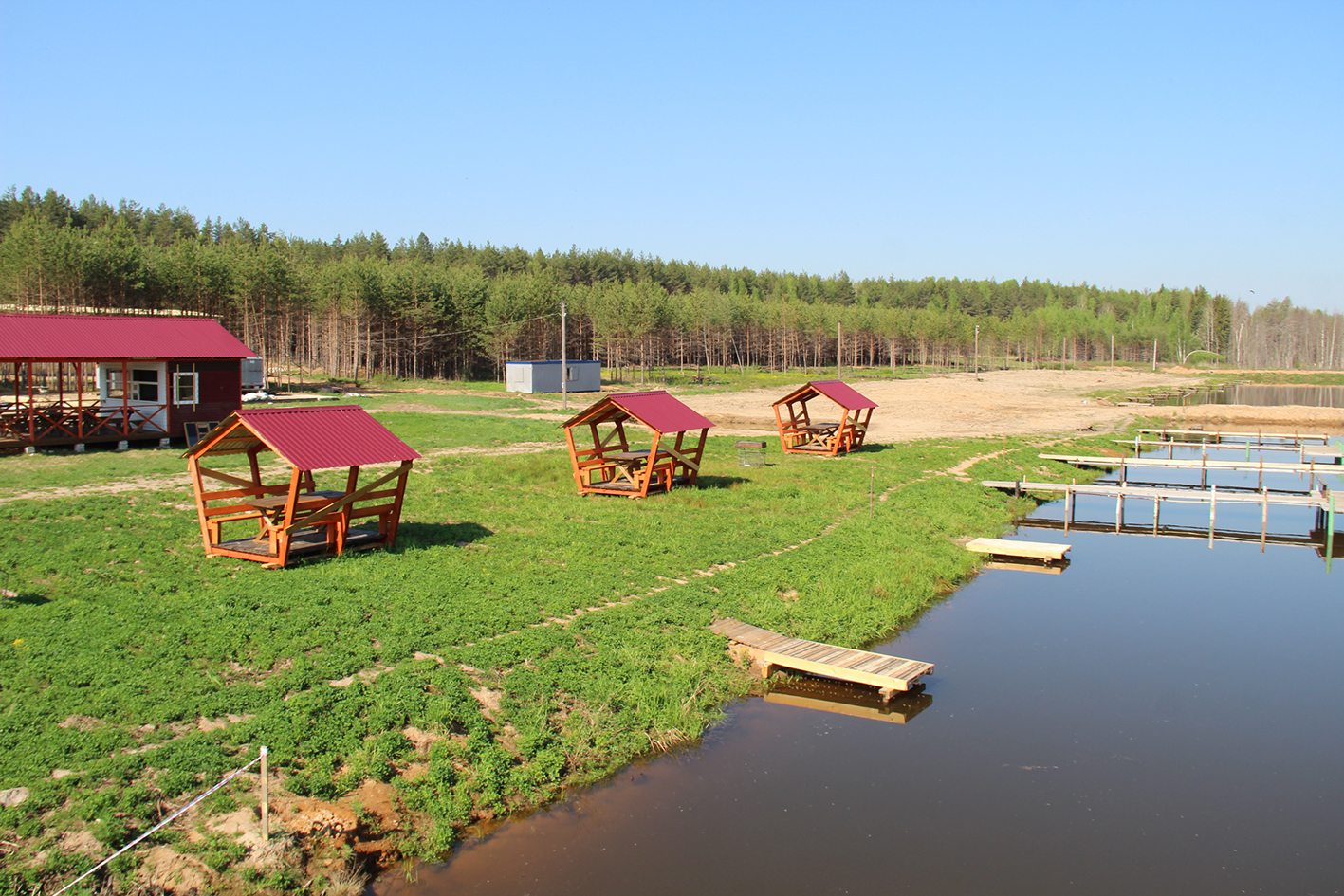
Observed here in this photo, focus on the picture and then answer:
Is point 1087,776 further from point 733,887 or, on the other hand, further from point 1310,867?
point 733,887

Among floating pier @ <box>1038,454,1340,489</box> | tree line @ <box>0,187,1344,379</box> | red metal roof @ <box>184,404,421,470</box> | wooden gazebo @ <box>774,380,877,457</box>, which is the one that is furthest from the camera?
tree line @ <box>0,187,1344,379</box>

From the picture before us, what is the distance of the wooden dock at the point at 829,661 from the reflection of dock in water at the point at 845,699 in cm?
14

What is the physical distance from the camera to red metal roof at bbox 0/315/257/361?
2814 centimetres

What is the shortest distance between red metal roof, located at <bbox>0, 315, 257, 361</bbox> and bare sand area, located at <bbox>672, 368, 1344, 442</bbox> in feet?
65.3

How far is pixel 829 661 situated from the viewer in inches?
519

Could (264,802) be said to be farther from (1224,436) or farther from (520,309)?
(520,309)

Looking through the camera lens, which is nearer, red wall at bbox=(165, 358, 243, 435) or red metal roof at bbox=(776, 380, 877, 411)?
red wall at bbox=(165, 358, 243, 435)

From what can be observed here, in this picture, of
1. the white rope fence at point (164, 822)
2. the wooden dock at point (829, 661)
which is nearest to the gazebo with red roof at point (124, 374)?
the white rope fence at point (164, 822)

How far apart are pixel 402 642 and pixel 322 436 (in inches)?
214

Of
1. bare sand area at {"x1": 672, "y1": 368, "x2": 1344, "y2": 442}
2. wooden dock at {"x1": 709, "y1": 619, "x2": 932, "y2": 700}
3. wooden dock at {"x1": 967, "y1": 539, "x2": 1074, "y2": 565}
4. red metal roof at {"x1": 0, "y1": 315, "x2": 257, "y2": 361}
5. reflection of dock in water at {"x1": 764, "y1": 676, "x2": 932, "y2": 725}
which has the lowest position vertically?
reflection of dock in water at {"x1": 764, "y1": 676, "x2": 932, "y2": 725}

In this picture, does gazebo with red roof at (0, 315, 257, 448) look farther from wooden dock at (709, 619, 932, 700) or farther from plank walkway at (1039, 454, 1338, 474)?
plank walkway at (1039, 454, 1338, 474)

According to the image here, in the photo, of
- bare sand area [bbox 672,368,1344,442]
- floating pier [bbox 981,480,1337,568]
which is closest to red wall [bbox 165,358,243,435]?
bare sand area [bbox 672,368,1344,442]

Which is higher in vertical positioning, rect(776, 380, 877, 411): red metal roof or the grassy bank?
rect(776, 380, 877, 411): red metal roof

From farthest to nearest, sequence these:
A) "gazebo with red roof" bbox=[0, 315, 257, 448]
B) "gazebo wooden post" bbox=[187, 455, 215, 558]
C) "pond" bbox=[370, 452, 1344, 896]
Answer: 1. "gazebo with red roof" bbox=[0, 315, 257, 448]
2. "gazebo wooden post" bbox=[187, 455, 215, 558]
3. "pond" bbox=[370, 452, 1344, 896]
